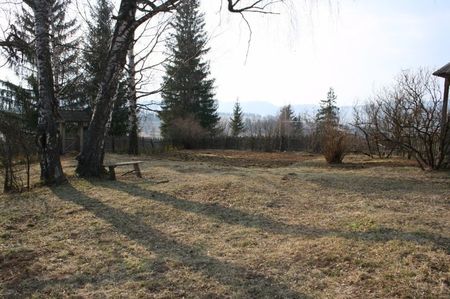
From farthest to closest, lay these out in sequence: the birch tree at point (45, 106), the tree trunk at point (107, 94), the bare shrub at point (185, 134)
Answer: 1. the bare shrub at point (185, 134)
2. the tree trunk at point (107, 94)
3. the birch tree at point (45, 106)

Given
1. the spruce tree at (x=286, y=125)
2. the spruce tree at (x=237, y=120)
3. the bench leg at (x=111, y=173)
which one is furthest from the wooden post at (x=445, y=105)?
the spruce tree at (x=237, y=120)

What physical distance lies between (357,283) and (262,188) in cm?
436

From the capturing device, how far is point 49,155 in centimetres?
933

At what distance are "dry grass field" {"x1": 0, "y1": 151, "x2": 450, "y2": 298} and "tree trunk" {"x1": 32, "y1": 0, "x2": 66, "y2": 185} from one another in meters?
0.73

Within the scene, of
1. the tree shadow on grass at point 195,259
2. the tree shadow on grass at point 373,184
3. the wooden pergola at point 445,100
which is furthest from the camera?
the wooden pergola at point 445,100

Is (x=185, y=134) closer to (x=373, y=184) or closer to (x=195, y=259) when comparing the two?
(x=373, y=184)

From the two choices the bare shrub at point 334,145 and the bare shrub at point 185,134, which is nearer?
the bare shrub at point 334,145

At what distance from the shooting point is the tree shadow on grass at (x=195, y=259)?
12.3 feet

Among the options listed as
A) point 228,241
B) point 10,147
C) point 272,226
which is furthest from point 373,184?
point 10,147

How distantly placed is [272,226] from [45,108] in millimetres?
5774

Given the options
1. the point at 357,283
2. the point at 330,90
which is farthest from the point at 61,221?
the point at 330,90

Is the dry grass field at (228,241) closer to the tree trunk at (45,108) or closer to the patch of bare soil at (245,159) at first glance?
the tree trunk at (45,108)

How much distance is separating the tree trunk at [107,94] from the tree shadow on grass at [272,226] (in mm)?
1873

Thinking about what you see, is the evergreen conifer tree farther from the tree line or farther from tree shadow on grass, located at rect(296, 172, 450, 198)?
tree shadow on grass, located at rect(296, 172, 450, 198)
